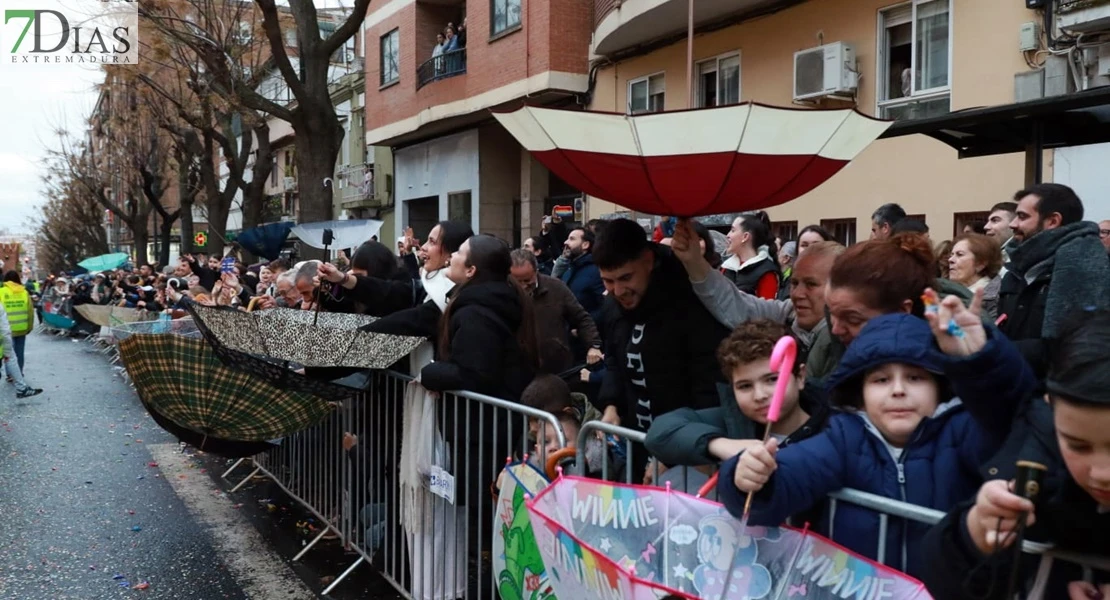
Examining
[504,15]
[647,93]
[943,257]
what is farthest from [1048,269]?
[504,15]

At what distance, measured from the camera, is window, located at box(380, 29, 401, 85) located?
2240cm

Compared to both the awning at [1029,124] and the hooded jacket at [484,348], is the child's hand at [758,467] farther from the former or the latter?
the awning at [1029,124]

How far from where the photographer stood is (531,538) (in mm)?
3127

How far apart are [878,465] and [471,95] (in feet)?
55.9

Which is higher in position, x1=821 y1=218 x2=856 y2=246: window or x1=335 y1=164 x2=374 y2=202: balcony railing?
x1=335 y1=164 x2=374 y2=202: balcony railing

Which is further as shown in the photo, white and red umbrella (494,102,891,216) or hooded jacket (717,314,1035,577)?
white and red umbrella (494,102,891,216)

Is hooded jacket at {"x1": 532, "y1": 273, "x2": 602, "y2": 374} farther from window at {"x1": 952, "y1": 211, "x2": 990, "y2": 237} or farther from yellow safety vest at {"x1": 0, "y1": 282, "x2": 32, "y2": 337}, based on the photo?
yellow safety vest at {"x1": 0, "y1": 282, "x2": 32, "y2": 337}

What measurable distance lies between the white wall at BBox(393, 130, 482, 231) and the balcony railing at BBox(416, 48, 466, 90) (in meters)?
1.40

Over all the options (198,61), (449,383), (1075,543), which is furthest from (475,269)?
(198,61)

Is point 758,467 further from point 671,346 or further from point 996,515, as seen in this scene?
point 671,346

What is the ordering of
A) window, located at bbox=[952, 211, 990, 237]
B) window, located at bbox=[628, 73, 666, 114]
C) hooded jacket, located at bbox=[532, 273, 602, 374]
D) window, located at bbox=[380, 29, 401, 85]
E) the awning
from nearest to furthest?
the awning
hooded jacket, located at bbox=[532, 273, 602, 374]
window, located at bbox=[952, 211, 990, 237]
window, located at bbox=[628, 73, 666, 114]
window, located at bbox=[380, 29, 401, 85]

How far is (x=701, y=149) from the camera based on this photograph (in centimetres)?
278

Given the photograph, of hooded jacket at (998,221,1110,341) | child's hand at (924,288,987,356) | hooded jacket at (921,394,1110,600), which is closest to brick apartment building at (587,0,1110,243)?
hooded jacket at (998,221,1110,341)

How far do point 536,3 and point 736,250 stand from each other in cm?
1131
